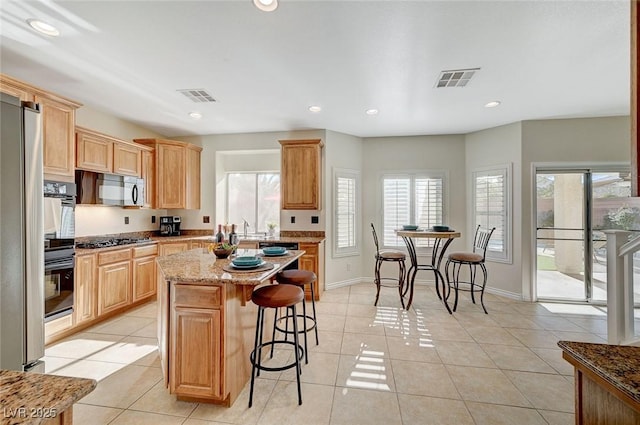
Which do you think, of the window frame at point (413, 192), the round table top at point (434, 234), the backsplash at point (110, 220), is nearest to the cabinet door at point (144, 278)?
the backsplash at point (110, 220)

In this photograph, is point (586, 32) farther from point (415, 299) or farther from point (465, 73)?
point (415, 299)

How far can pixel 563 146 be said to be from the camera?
417 centimetres

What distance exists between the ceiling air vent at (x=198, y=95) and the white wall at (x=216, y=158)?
4.85 feet

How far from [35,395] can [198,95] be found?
3.45 metres

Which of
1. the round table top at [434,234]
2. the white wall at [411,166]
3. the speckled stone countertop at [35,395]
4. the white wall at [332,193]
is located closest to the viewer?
the speckled stone countertop at [35,395]

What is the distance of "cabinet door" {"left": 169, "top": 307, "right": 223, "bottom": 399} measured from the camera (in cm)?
190

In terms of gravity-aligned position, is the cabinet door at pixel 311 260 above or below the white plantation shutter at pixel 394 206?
below

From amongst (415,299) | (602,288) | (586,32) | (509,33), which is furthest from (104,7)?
(602,288)

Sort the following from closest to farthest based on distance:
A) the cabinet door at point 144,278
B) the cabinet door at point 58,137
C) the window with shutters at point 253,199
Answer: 1. the cabinet door at point 58,137
2. the cabinet door at point 144,278
3. the window with shutters at point 253,199

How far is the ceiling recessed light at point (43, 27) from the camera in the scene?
211 cm

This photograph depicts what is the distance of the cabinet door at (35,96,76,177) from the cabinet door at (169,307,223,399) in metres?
2.27

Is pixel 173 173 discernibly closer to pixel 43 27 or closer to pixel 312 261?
pixel 43 27

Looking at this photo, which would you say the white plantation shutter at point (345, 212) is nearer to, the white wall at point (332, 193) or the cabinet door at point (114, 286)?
the white wall at point (332, 193)

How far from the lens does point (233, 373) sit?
2029 millimetres
